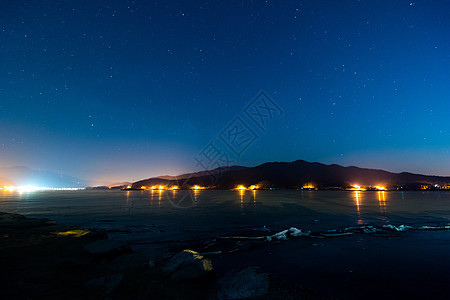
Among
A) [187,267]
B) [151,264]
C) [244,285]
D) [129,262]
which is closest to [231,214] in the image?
[129,262]

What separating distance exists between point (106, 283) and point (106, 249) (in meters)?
3.65

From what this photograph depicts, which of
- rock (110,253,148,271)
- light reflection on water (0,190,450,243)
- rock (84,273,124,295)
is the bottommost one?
light reflection on water (0,190,450,243)

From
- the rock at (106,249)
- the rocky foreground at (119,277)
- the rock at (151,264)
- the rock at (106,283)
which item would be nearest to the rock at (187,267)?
the rocky foreground at (119,277)

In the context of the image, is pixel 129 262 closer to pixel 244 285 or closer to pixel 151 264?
pixel 151 264

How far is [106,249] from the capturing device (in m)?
10.5

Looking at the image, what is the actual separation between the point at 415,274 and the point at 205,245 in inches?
426

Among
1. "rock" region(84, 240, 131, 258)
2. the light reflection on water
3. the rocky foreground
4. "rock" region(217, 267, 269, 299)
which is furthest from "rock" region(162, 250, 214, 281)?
the light reflection on water

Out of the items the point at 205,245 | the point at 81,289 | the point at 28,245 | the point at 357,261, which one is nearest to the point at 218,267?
the point at 205,245

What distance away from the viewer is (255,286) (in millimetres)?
6840

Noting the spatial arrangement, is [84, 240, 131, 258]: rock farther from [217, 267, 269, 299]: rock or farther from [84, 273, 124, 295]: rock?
[217, 267, 269, 299]: rock

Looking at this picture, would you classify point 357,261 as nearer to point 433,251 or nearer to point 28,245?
point 433,251

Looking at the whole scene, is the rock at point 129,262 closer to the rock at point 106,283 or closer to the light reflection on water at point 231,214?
the rock at point 106,283

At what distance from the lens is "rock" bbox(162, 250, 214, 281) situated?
Result: 25.6 feet

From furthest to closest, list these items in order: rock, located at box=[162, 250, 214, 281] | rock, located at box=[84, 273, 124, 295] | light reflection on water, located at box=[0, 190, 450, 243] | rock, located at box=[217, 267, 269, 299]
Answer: light reflection on water, located at box=[0, 190, 450, 243]
rock, located at box=[162, 250, 214, 281]
rock, located at box=[84, 273, 124, 295]
rock, located at box=[217, 267, 269, 299]
